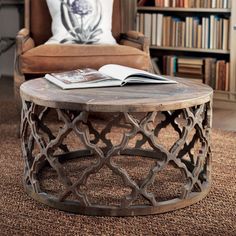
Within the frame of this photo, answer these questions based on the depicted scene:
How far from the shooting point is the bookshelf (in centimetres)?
339

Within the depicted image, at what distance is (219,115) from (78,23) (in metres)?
0.98

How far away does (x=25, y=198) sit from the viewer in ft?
6.25

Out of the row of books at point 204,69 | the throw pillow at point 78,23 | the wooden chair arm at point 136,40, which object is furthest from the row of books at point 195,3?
the throw pillow at point 78,23

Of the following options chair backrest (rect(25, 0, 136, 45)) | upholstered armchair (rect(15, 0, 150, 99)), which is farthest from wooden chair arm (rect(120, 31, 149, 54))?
chair backrest (rect(25, 0, 136, 45))

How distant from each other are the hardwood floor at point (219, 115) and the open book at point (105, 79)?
3.46ft

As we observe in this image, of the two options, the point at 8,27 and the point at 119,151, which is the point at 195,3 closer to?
the point at 8,27

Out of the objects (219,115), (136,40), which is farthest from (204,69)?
(136,40)

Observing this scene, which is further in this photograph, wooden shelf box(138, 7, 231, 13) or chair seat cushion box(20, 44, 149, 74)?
wooden shelf box(138, 7, 231, 13)

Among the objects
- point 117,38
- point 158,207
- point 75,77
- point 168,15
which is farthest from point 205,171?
point 168,15

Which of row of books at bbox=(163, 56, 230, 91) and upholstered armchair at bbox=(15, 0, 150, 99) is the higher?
upholstered armchair at bbox=(15, 0, 150, 99)

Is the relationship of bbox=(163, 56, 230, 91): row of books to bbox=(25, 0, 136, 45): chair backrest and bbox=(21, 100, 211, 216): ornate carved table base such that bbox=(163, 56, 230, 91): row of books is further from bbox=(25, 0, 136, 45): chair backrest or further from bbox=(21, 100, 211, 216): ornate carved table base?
bbox=(21, 100, 211, 216): ornate carved table base

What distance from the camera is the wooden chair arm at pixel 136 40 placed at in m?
2.87

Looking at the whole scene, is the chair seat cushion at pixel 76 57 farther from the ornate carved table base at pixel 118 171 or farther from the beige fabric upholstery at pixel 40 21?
the ornate carved table base at pixel 118 171

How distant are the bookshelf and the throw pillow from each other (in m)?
0.71
